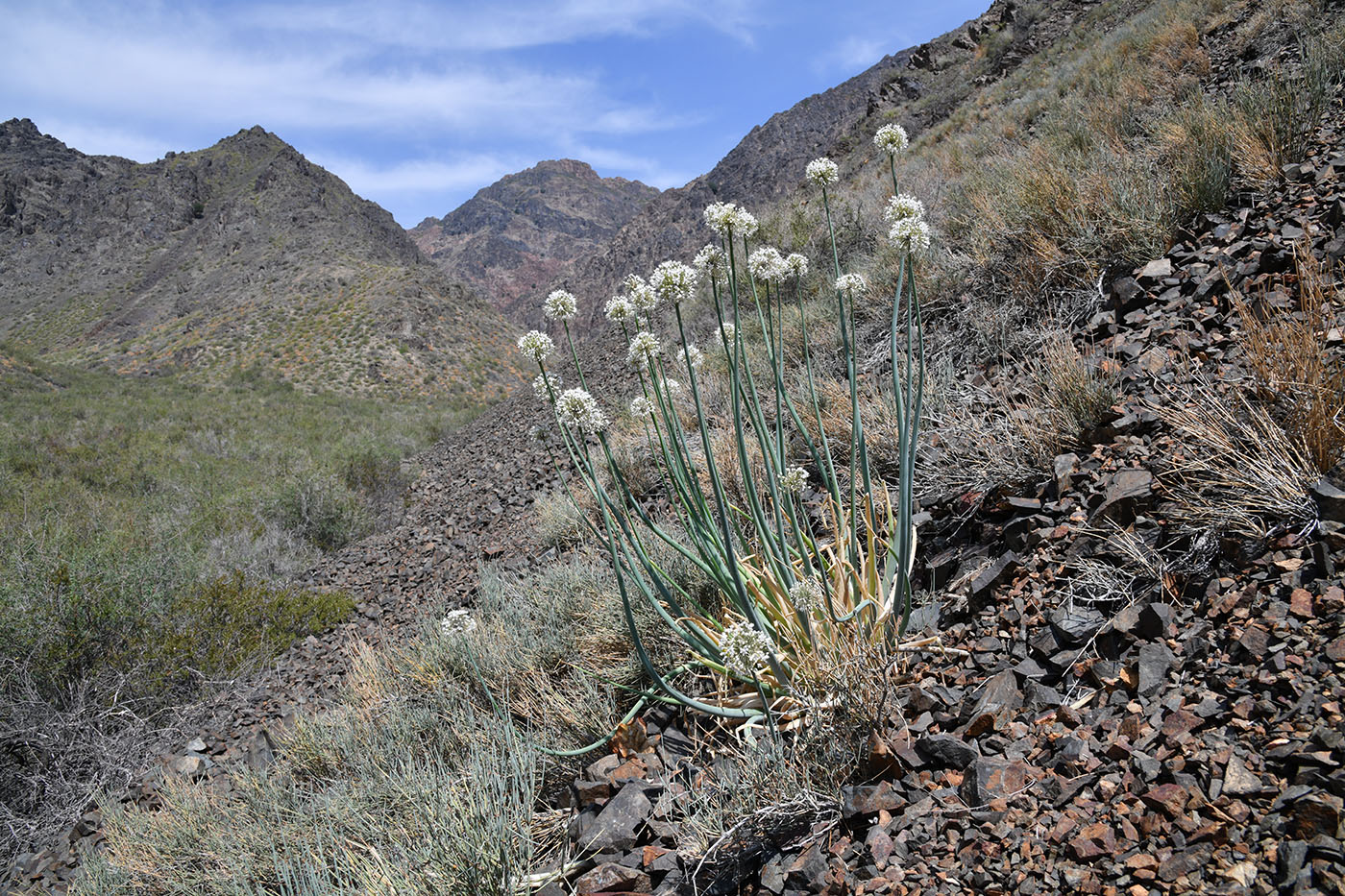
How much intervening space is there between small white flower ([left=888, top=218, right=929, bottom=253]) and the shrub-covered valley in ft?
0.04

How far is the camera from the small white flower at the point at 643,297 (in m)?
3.02

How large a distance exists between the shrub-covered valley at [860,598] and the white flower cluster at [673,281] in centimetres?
6

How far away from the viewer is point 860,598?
3.19 m

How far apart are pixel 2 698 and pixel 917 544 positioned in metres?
7.26

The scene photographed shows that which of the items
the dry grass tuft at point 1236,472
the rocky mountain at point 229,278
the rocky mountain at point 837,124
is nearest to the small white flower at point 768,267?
the dry grass tuft at point 1236,472

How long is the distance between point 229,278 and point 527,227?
10564 centimetres

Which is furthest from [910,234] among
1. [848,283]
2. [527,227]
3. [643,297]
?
[527,227]

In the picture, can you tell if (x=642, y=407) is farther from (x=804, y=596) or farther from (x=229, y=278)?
(x=229, y=278)

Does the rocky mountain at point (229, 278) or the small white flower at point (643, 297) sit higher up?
the rocky mountain at point (229, 278)

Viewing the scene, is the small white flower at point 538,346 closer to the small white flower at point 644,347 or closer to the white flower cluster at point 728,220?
the small white flower at point 644,347


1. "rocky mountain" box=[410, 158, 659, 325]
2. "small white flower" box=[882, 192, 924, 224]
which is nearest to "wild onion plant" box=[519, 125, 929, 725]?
"small white flower" box=[882, 192, 924, 224]

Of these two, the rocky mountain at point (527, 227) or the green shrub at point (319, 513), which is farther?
the rocky mountain at point (527, 227)

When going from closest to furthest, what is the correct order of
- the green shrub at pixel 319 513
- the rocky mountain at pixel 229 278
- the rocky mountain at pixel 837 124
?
1. the green shrub at pixel 319 513
2. the rocky mountain at pixel 837 124
3. the rocky mountain at pixel 229 278

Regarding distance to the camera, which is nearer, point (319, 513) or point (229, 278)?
point (319, 513)
